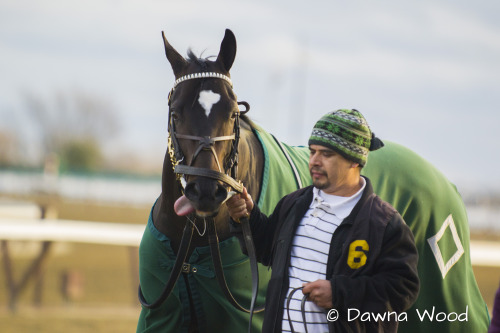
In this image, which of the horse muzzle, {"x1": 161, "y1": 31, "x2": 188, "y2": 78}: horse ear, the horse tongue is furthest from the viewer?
{"x1": 161, "y1": 31, "x2": 188, "y2": 78}: horse ear

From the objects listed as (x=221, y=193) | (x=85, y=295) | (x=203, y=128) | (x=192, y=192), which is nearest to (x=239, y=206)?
(x=221, y=193)

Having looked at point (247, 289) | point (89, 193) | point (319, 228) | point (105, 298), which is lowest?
point (89, 193)

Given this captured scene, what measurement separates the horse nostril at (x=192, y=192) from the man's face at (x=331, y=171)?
495 millimetres

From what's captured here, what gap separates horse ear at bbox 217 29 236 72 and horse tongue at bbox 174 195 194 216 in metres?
0.70

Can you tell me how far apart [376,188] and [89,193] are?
27.4 m

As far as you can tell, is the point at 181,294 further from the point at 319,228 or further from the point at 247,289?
the point at 319,228

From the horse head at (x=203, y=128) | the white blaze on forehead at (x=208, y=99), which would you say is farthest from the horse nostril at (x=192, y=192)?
the white blaze on forehead at (x=208, y=99)

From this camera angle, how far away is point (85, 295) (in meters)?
9.56

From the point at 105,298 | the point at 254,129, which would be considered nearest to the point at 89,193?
the point at 105,298

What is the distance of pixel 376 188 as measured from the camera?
12.8 ft

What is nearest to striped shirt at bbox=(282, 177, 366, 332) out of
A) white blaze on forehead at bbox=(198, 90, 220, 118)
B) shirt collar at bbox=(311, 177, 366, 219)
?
shirt collar at bbox=(311, 177, 366, 219)

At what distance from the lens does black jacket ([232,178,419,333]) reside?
7.78 feet

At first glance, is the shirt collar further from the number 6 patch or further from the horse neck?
the horse neck

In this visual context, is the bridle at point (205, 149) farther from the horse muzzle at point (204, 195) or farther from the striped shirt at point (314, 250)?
the striped shirt at point (314, 250)
